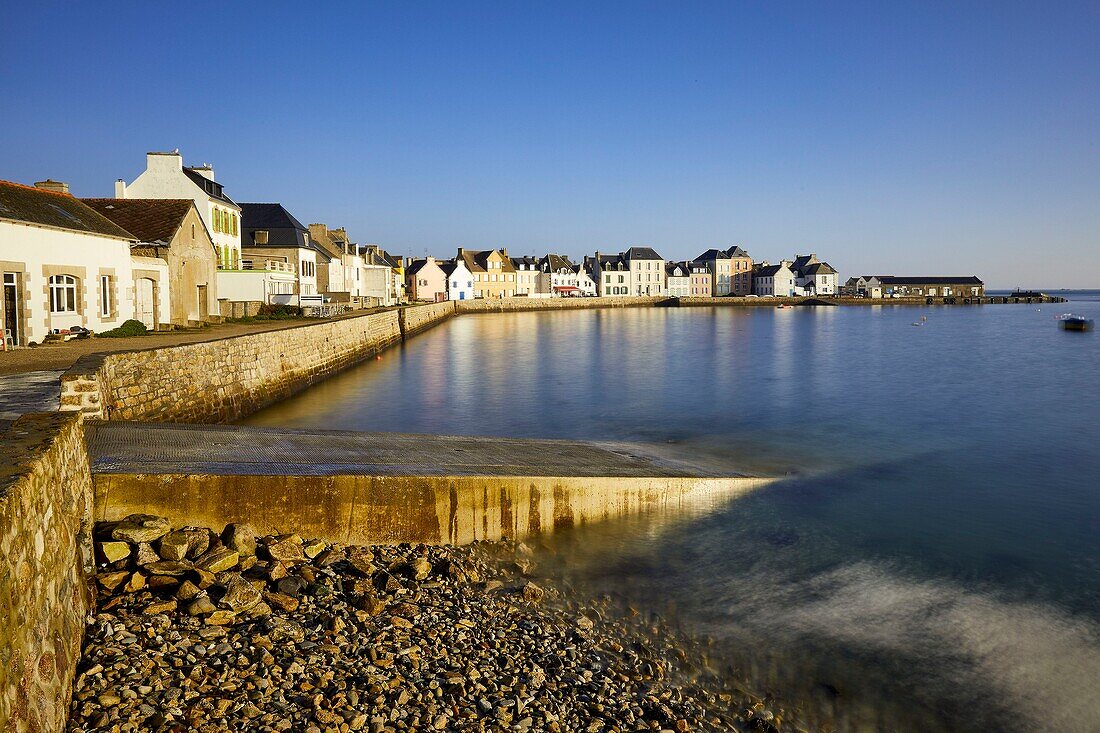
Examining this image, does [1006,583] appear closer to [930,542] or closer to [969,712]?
[930,542]

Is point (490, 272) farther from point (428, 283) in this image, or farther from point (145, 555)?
point (145, 555)

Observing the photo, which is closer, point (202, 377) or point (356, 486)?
point (356, 486)

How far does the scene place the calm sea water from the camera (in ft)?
23.5

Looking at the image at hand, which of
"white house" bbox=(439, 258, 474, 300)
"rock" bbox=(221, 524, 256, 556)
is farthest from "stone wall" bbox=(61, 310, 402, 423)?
"white house" bbox=(439, 258, 474, 300)

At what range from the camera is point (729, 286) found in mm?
136375

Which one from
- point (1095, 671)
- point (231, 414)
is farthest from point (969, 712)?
point (231, 414)

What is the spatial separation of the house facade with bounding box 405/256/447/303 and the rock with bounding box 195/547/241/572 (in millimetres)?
92078

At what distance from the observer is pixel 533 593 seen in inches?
321

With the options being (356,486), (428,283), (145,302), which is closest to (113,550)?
(356,486)

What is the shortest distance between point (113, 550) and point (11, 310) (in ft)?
54.0

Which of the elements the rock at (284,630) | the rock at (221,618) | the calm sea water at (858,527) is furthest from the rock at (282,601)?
the calm sea water at (858,527)

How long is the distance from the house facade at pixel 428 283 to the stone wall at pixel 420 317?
14853 millimetres

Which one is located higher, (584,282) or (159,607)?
(584,282)

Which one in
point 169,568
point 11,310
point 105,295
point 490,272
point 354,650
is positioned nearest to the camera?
point 354,650
